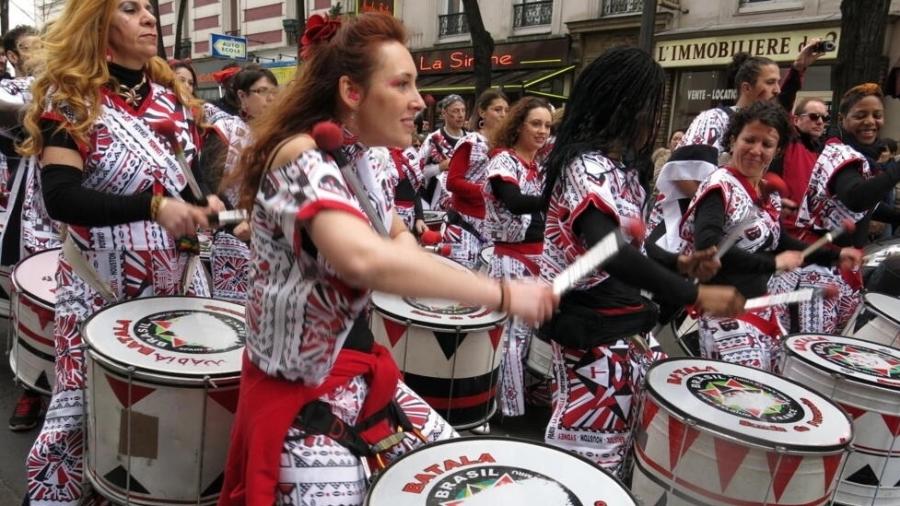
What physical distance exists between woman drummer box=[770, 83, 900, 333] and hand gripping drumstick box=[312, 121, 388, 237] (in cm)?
306

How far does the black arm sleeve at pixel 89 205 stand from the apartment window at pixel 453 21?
2001 cm

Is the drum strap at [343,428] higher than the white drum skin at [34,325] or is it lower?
higher

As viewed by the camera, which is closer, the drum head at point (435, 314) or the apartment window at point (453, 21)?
the drum head at point (435, 314)

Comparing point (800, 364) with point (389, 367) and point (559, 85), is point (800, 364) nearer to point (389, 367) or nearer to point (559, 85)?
point (389, 367)

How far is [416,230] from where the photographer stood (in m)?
5.59

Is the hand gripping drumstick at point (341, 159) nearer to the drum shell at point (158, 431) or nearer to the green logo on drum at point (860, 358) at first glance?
the drum shell at point (158, 431)

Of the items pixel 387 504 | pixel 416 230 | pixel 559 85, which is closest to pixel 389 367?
pixel 387 504


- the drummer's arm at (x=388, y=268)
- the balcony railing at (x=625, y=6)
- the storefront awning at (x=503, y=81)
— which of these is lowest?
the drummer's arm at (x=388, y=268)

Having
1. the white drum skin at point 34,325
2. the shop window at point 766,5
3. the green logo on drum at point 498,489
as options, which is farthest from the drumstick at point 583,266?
the shop window at point 766,5

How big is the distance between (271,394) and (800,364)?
7.70 feet

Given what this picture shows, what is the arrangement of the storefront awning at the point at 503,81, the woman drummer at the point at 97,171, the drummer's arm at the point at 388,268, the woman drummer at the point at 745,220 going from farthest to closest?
the storefront awning at the point at 503,81 → the woman drummer at the point at 745,220 → the woman drummer at the point at 97,171 → the drummer's arm at the point at 388,268

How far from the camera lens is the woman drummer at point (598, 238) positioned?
2281 millimetres

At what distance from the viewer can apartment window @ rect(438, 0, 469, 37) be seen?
20984 mm

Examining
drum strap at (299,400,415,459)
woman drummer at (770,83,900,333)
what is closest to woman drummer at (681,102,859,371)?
woman drummer at (770,83,900,333)
